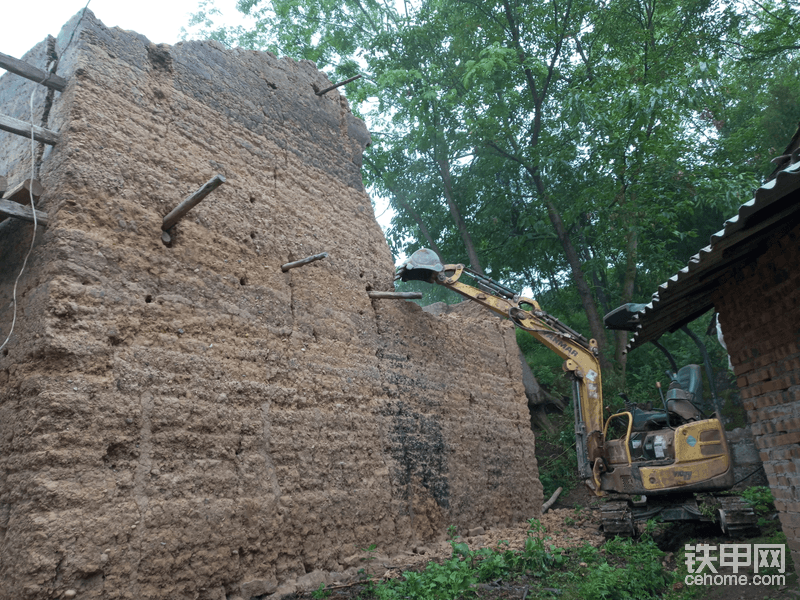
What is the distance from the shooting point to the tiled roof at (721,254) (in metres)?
3.17

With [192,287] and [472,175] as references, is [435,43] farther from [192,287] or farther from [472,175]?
[192,287]

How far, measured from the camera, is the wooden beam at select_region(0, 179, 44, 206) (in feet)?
13.6

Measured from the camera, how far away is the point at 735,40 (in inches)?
685

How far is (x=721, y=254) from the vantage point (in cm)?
397

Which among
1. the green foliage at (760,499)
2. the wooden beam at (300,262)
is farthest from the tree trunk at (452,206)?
the wooden beam at (300,262)

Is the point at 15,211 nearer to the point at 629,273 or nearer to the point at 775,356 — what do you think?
the point at 775,356

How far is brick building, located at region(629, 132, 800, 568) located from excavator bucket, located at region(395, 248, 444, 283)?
11.3 ft

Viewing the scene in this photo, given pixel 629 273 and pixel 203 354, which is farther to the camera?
pixel 629 273

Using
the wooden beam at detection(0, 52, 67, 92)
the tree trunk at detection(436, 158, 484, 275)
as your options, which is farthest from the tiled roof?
the tree trunk at detection(436, 158, 484, 275)

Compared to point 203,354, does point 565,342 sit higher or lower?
higher

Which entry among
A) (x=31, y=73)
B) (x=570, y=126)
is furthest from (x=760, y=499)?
(x=570, y=126)

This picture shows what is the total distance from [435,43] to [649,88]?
7.44m

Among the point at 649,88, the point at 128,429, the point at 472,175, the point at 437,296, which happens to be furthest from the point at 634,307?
the point at 437,296

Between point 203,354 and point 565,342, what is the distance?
5448 mm
